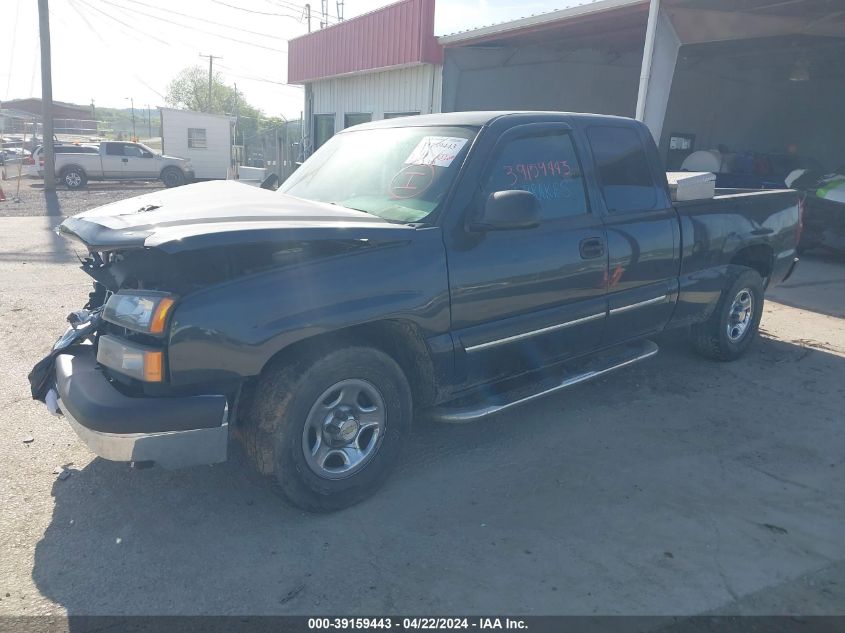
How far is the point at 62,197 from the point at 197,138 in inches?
401

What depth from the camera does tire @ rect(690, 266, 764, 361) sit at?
5457 mm

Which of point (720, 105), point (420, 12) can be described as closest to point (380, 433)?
point (420, 12)

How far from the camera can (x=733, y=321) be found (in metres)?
5.74

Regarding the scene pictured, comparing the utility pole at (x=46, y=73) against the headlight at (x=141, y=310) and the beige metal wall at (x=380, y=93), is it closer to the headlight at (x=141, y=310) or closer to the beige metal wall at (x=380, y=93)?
the beige metal wall at (x=380, y=93)

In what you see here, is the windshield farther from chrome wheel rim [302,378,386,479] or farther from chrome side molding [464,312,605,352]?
chrome wheel rim [302,378,386,479]

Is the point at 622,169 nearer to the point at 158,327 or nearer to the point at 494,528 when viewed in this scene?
the point at 494,528

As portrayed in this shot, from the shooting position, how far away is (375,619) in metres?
2.62

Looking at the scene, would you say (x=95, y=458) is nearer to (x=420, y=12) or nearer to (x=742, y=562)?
(x=742, y=562)

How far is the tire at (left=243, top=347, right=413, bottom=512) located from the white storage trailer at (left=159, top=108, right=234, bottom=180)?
27475 millimetres

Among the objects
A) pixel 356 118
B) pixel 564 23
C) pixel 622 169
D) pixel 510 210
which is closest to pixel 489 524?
pixel 510 210

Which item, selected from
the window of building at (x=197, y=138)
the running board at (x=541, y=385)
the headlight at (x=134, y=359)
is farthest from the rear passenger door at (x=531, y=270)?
the window of building at (x=197, y=138)

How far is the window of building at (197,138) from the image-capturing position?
29078 millimetres

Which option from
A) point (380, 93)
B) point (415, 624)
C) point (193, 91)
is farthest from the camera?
point (193, 91)

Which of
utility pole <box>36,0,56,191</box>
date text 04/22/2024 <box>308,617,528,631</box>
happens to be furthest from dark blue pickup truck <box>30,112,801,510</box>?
utility pole <box>36,0,56,191</box>
